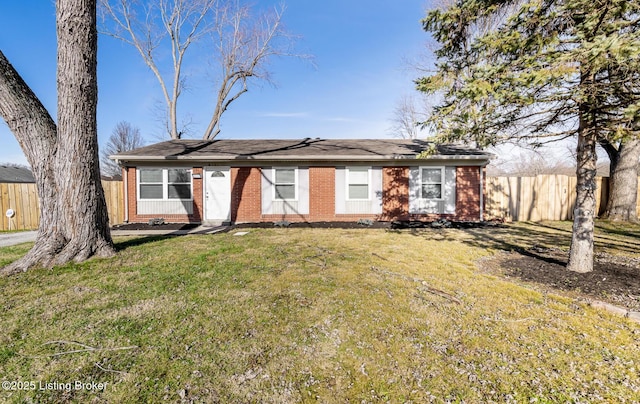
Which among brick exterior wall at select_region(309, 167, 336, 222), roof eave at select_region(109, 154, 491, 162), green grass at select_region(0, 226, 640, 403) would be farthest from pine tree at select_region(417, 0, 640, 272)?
brick exterior wall at select_region(309, 167, 336, 222)

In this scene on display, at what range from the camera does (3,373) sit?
2061 mm

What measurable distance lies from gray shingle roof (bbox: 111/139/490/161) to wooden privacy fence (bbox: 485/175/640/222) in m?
2.05

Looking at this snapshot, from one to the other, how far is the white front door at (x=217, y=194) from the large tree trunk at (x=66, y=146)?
518 cm

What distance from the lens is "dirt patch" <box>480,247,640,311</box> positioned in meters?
3.55

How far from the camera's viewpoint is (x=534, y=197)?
1095 cm

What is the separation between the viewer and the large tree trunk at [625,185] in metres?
9.88

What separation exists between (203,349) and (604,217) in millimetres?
14573

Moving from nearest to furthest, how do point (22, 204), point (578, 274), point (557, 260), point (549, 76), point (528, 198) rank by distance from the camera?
point (549, 76) → point (578, 274) → point (557, 260) → point (22, 204) → point (528, 198)

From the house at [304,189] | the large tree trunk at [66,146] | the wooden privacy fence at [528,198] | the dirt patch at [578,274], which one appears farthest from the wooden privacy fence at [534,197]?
the large tree trunk at [66,146]

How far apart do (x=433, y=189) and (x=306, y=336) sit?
29.8 ft

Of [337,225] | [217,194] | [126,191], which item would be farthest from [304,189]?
[126,191]

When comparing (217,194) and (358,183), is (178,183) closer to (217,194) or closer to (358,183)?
(217,194)

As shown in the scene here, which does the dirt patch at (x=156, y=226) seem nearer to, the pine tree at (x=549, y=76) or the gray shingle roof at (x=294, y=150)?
the gray shingle roof at (x=294, y=150)

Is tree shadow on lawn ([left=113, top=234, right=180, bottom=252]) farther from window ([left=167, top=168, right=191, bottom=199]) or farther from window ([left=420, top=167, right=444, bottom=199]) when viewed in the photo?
window ([left=420, top=167, right=444, bottom=199])
